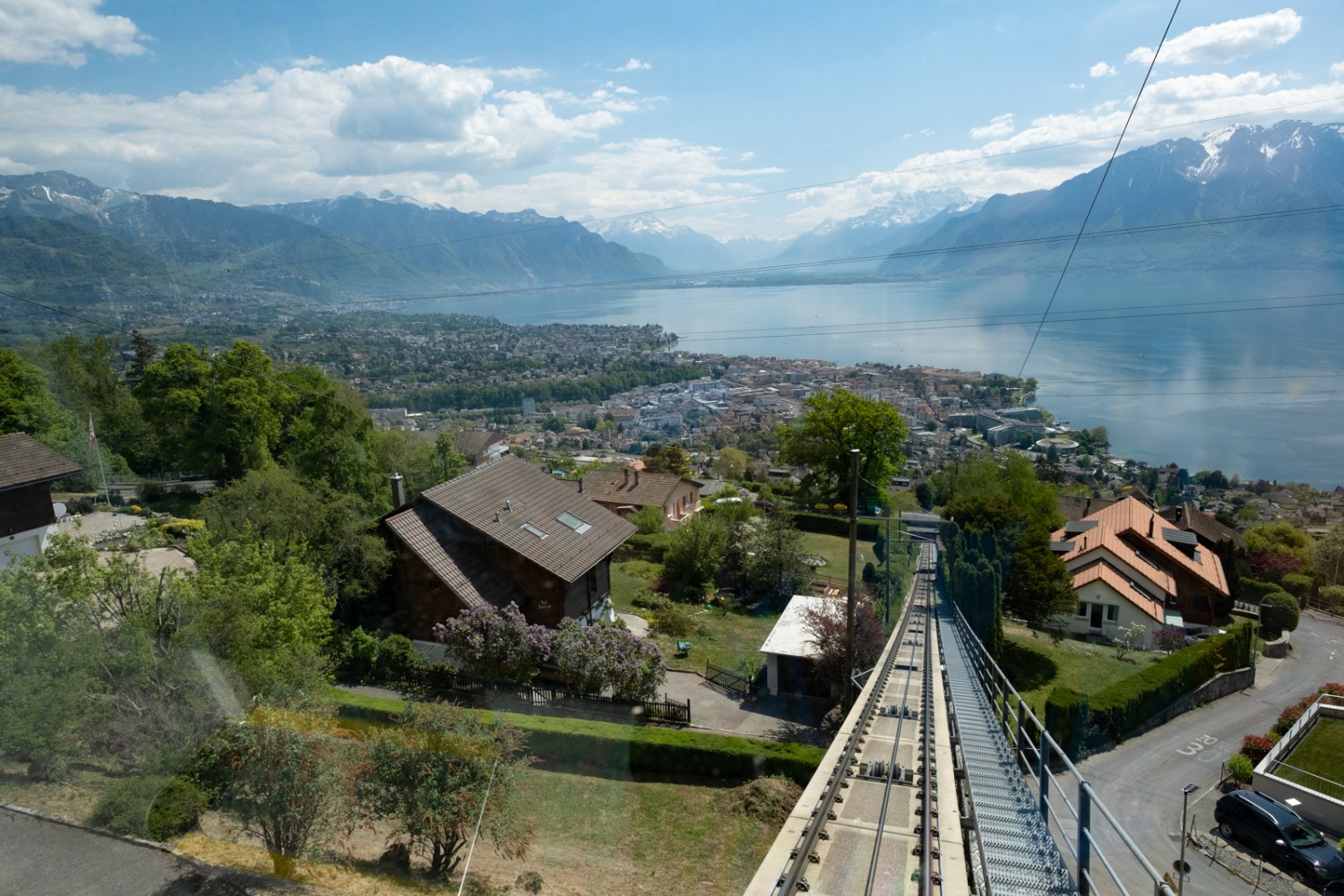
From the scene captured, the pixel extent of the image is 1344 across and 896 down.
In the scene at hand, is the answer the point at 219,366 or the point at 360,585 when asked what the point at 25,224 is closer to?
the point at 219,366

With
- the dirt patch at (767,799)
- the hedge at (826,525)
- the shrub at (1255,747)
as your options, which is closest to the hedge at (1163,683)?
the shrub at (1255,747)

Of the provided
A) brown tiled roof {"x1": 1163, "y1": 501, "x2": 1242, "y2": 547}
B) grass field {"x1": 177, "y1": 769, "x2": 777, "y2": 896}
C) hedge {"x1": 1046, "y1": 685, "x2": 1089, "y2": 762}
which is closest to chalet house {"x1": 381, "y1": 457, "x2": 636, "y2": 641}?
grass field {"x1": 177, "y1": 769, "x2": 777, "y2": 896}

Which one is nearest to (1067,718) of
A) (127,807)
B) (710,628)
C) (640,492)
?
(710,628)

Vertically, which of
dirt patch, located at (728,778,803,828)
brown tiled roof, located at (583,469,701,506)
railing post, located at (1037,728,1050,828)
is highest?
railing post, located at (1037,728,1050,828)

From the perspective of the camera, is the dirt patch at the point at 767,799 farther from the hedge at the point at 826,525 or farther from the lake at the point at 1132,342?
the lake at the point at 1132,342

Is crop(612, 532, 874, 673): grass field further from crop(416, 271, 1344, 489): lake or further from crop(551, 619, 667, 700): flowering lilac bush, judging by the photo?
crop(416, 271, 1344, 489): lake
